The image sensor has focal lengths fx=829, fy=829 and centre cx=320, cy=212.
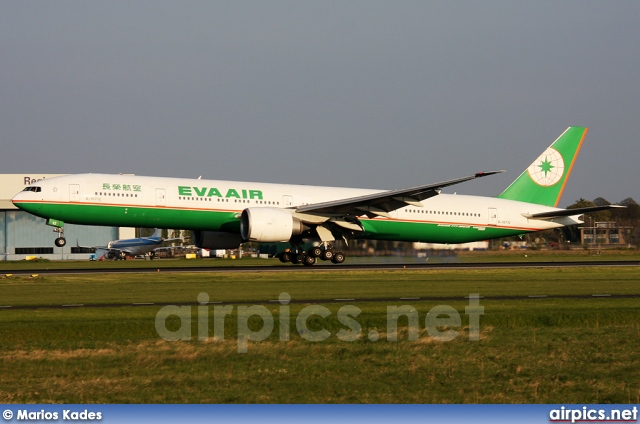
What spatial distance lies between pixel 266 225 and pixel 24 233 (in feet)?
188

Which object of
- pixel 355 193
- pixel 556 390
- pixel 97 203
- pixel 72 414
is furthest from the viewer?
pixel 355 193

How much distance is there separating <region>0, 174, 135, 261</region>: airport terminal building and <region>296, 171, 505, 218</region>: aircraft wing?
51847 millimetres

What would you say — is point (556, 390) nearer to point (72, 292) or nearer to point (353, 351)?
point (353, 351)

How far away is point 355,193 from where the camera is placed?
44.6m

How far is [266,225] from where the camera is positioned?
1511 inches

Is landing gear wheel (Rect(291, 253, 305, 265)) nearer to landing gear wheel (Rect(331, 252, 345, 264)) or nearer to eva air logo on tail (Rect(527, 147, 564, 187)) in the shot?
landing gear wheel (Rect(331, 252, 345, 264))

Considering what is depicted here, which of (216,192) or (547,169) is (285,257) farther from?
(547,169)

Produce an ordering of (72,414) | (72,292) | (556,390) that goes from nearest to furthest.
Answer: (72,414) → (556,390) → (72,292)

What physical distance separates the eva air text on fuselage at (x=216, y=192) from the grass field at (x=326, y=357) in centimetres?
1507

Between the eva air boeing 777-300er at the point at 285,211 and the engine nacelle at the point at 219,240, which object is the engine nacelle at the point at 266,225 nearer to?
the eva air boeing 777-300er at the point at 285,211

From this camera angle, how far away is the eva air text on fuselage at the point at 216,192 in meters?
39.6

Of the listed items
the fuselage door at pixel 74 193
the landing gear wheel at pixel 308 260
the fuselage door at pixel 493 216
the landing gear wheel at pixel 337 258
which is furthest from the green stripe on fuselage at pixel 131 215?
the fuselage door at pixel 493 216

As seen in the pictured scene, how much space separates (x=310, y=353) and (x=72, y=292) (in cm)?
1435

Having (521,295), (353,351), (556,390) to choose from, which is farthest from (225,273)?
(556,390)
